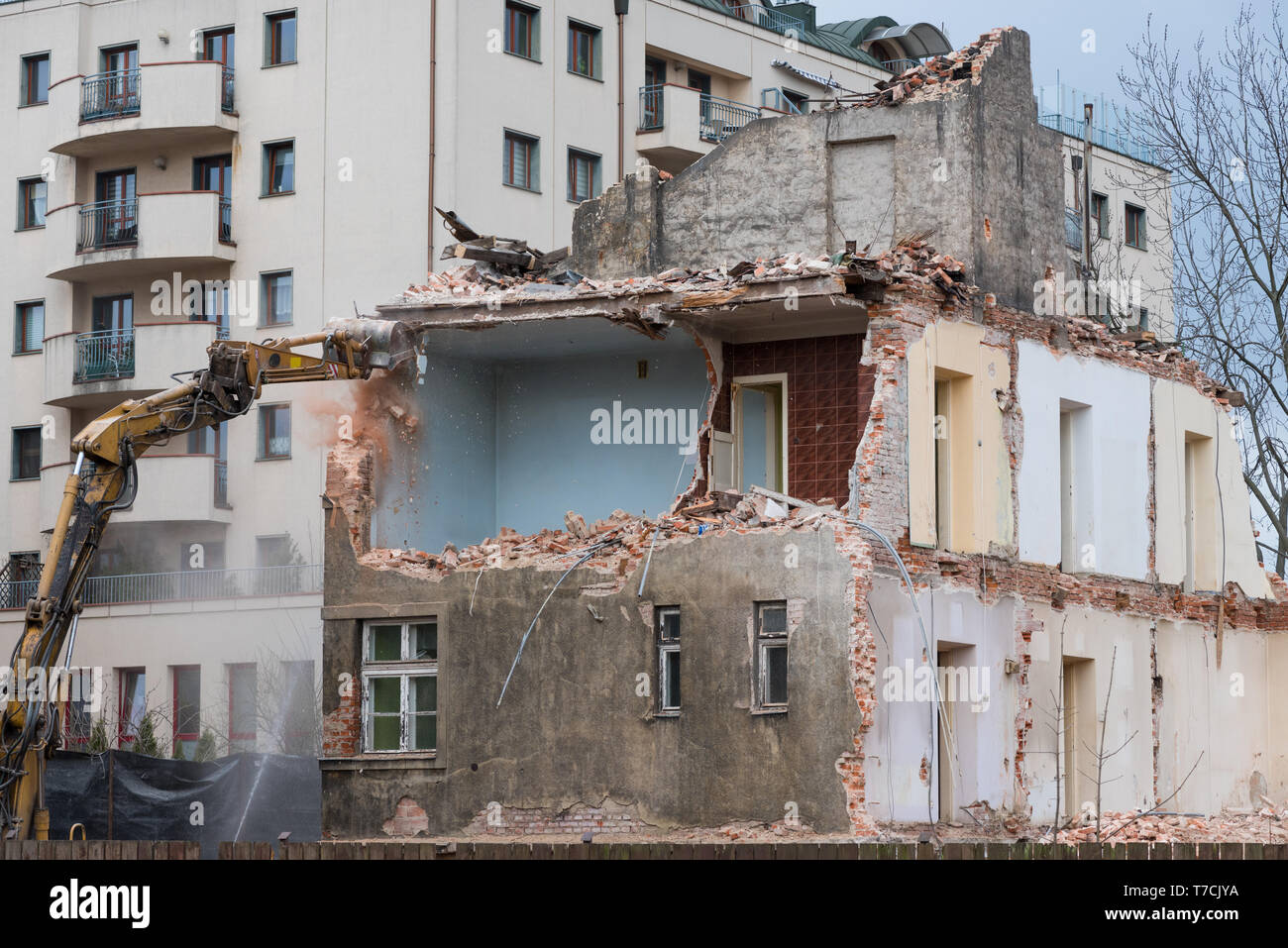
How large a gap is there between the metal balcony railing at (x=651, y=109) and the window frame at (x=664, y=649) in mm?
21473

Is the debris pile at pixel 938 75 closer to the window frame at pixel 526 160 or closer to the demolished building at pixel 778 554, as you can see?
the demolished building at pixel 778 554

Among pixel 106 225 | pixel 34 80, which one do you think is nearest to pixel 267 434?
pixel 106 225

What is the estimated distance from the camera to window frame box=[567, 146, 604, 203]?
43688mm

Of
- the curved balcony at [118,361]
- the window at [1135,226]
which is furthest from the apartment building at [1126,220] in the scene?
the curved balcony at [118,361]

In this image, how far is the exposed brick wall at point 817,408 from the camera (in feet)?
88.7

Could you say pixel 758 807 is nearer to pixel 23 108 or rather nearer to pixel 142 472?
pixel 142 472

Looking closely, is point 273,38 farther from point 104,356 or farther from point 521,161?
point 104,356

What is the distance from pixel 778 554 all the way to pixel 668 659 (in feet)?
6.32

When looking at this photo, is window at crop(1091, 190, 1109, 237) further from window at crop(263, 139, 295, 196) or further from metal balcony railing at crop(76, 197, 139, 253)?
metal balcony railing at crop(76, 197, 139, 253)

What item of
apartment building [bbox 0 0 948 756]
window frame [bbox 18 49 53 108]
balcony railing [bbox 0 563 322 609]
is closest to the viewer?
apartment building [bbox 0 0 948 756]

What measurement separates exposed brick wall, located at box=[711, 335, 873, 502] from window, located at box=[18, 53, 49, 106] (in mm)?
24664

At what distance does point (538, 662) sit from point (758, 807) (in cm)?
351

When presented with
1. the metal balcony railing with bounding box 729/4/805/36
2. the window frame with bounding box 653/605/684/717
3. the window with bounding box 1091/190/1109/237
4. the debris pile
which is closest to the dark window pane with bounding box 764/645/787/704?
the window frame with bounding box 653/605/684/717
